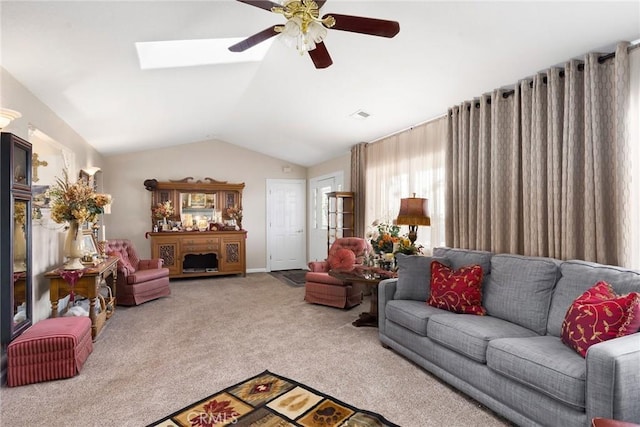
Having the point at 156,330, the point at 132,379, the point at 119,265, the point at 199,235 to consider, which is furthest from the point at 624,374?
the point at 199,235

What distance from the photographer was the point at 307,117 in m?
4.96

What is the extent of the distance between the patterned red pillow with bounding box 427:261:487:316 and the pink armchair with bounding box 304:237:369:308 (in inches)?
62.4

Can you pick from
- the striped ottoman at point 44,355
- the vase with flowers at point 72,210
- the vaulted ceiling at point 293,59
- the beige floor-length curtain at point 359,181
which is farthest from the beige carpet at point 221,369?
the vaulted ceiling at point 293,59

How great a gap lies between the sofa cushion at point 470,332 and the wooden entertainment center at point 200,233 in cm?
504

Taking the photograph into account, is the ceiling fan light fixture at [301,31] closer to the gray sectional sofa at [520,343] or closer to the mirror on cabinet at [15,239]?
the gray sectional sofa at [520,343]

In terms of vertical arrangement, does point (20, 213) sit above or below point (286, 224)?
above

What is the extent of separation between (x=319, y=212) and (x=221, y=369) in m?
5.01

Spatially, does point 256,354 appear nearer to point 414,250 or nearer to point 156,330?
point 156,330

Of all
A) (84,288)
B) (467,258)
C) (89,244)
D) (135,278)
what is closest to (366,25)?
(467,258)

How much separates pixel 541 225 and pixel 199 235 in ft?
18.8

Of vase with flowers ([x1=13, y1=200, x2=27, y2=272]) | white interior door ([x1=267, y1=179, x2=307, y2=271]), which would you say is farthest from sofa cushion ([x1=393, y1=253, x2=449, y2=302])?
white interior door ([x1=267, y1=179, x2=307, y2=271])

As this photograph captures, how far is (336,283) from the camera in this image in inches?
182

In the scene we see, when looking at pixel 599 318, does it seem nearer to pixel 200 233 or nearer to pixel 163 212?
pixel 200 233

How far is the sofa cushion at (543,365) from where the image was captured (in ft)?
5.71
